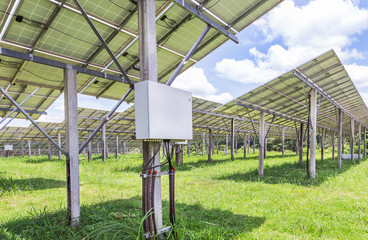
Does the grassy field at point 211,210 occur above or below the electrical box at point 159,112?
below

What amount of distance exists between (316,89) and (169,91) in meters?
10.1

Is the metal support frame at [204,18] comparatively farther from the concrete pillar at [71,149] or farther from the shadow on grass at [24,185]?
the shadow on grass at [24,185]

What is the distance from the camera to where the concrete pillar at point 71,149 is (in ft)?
17.0

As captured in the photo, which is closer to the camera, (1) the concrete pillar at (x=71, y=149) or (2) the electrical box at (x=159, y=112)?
(2) the electrical box at (x=159, y=112)

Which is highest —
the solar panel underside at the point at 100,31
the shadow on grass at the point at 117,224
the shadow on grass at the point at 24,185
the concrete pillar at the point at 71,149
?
the solar panel underside at the point at 100,31

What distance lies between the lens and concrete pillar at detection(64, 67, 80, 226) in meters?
5.19

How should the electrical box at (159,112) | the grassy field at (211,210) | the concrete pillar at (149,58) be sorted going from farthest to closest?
the grassy field at (211,210), the concrete pillar at (149,58), the electrical box at (159,112)

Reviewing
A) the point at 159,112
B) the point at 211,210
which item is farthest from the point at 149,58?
the point at 211,210

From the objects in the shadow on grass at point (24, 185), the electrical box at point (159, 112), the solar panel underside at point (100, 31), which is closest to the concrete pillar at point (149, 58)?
the electrical box at point (159, 112)

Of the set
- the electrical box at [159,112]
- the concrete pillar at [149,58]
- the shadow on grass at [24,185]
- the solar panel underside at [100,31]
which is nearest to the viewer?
the electrical box at [159,112]

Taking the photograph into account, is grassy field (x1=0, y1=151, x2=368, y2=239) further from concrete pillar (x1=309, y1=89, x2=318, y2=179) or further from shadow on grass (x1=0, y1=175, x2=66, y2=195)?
concrete pillar (x1=309, y1=89, x2=318, y2=179)

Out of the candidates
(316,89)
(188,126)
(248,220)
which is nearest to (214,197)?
(248,220)

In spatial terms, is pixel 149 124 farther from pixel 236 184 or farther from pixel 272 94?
pixel 272 94

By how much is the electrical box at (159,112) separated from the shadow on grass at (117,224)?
1.59m
